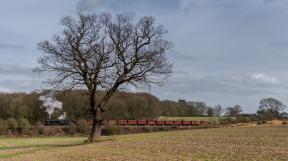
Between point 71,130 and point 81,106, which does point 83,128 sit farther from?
point 81,106

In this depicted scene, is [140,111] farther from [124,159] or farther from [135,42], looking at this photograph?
[124,159]

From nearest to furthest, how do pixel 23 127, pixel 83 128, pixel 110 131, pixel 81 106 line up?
1. pixel 110 131
2. pixel 83 128
3. pixel 23 127
4. pixel 81 106

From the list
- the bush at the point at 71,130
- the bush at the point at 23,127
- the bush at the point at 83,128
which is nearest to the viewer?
the bush at the point at 83,128

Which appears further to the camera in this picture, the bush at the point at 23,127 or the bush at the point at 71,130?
the bush at the point at 23,127

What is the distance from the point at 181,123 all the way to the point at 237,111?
46548 mm

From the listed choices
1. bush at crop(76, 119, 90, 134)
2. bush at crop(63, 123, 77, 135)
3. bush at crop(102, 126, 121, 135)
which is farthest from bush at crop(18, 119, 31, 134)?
bush at crop(102, 126, 121, 135)

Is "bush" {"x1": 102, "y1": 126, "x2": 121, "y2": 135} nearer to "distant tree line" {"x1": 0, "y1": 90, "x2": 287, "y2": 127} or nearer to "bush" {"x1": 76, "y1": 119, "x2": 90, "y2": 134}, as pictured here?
"bush" {"x1": 76, "y1": 119, "x2": 90, "y2": 134}

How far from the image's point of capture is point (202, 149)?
1180 inches

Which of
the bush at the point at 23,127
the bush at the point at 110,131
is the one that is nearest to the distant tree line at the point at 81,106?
the bush at the point at 23,127

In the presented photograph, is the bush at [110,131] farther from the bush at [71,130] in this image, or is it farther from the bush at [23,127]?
the bush at [23,127]

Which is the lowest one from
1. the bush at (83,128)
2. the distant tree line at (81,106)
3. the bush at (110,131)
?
the bush at (110,131)

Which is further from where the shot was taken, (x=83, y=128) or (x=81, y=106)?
(x=81, y=106)

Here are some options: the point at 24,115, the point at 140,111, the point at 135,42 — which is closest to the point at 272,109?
the point at 140,111

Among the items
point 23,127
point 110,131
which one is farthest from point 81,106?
point 110,131
